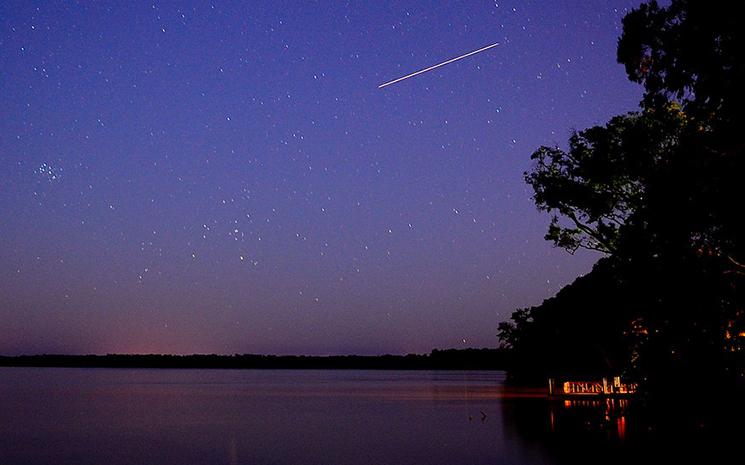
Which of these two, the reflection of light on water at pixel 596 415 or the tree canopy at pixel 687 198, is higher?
the tree canopy at pixel 687 198

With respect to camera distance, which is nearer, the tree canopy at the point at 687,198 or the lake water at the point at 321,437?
the tree canopy at the point at 687,198

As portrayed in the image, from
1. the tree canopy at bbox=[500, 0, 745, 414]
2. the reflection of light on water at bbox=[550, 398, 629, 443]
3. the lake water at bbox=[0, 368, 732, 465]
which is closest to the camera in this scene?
the tree canopy at bbox=[500, 0, 745, 414]

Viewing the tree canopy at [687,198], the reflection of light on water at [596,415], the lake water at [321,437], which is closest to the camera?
the tree canopy at [687,198]

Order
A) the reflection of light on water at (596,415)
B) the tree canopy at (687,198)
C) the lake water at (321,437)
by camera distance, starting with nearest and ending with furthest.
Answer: the tree canopy at (687,198) < the lake water at (321,437) < the reflection of light on water at (596,415)

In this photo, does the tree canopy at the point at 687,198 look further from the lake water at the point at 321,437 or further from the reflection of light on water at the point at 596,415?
the reflection of light on water at the point at 596,415

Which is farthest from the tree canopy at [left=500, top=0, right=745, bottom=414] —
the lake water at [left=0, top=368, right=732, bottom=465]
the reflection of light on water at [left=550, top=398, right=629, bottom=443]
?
the reflection of light on water at [left=550, top=398, right=629, bottom=443]

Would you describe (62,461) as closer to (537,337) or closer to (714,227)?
(714,227)

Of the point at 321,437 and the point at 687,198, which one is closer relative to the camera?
the point at 687,198

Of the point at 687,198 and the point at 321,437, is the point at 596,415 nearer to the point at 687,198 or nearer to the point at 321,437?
the point at 321,437

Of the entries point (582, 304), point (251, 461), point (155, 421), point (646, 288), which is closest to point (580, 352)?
point (582, 304)

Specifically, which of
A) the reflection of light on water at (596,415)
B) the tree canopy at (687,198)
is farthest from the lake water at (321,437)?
the tree canopy at (687,198)

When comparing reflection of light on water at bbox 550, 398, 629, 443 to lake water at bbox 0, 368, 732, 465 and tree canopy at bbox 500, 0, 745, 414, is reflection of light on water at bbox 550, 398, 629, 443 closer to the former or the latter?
lake water at bbox 0, 368, 732, 465

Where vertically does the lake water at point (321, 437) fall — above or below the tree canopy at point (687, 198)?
below

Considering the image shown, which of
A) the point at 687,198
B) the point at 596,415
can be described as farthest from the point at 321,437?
the point at 687,198
